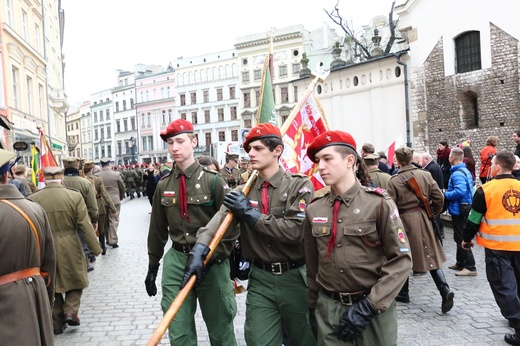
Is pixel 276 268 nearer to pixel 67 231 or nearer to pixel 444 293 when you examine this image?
pixel 444 293

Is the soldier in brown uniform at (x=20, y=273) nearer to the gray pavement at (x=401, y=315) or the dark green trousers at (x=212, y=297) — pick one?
the dark green trousers at (x=212, y=297)

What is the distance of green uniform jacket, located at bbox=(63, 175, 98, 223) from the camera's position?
27.1ft

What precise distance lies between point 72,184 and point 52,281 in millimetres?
4960

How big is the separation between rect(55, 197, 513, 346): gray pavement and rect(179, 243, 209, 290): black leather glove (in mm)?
2120

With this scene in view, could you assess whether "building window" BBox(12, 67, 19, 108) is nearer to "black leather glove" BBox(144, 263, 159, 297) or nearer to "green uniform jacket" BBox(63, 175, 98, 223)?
"green uniform jacket" BBox(63, 175, 98, 223)

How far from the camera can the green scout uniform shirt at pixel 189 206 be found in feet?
14.5

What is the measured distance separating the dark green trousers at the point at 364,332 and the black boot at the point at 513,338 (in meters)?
2.57

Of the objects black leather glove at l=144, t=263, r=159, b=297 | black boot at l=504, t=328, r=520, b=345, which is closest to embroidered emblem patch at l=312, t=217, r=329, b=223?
black leather glove at l=144, t=263, r=159, b=297

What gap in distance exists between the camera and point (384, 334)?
304cm

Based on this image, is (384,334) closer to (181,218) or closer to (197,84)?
(181,218)

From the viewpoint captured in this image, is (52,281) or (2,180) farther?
(52,281)

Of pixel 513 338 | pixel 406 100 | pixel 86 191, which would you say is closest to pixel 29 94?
pixel 406 100

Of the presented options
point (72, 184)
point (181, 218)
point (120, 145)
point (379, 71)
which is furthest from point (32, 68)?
point (120, 145)

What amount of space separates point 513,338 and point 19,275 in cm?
451
